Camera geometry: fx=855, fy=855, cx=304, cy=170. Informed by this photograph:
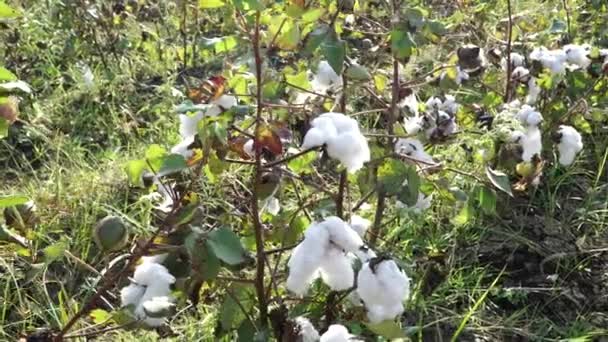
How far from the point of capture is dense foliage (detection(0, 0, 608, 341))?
1.21 meters

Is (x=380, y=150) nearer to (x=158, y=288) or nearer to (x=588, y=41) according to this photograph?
(x=158, y=288)

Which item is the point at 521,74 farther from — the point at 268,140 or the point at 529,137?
the point at 268,140

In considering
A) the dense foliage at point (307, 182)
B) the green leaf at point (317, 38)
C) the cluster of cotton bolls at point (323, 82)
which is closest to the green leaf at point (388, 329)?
the dense foliage at point (307, 182)

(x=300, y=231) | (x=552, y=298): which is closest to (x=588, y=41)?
(x=552, y=298)

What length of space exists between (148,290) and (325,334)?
0.25 m

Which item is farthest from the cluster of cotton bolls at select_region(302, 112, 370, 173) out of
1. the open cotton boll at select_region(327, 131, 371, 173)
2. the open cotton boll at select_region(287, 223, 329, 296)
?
the open cotton boll at select_region(287, 223, 329, 296)

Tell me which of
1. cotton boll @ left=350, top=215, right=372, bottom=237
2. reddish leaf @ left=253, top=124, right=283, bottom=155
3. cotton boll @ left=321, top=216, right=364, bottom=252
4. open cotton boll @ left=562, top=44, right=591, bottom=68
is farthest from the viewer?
open cotton boll @ left=562, top=44, right=591, bottom=68

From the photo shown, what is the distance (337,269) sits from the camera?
1.14 meters

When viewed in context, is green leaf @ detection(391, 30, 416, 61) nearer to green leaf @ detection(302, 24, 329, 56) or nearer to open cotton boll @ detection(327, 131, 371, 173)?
green leaf @ detection(302, 24, 329, 56)

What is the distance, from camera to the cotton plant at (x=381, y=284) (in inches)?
45.9

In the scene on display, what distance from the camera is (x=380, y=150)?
5.09 ft

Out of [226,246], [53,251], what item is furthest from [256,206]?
[53,251]

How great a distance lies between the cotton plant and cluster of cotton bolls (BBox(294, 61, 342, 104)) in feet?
1.73

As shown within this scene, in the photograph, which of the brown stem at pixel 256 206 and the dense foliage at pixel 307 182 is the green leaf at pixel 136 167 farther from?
the brown stem at pixel 256 206
